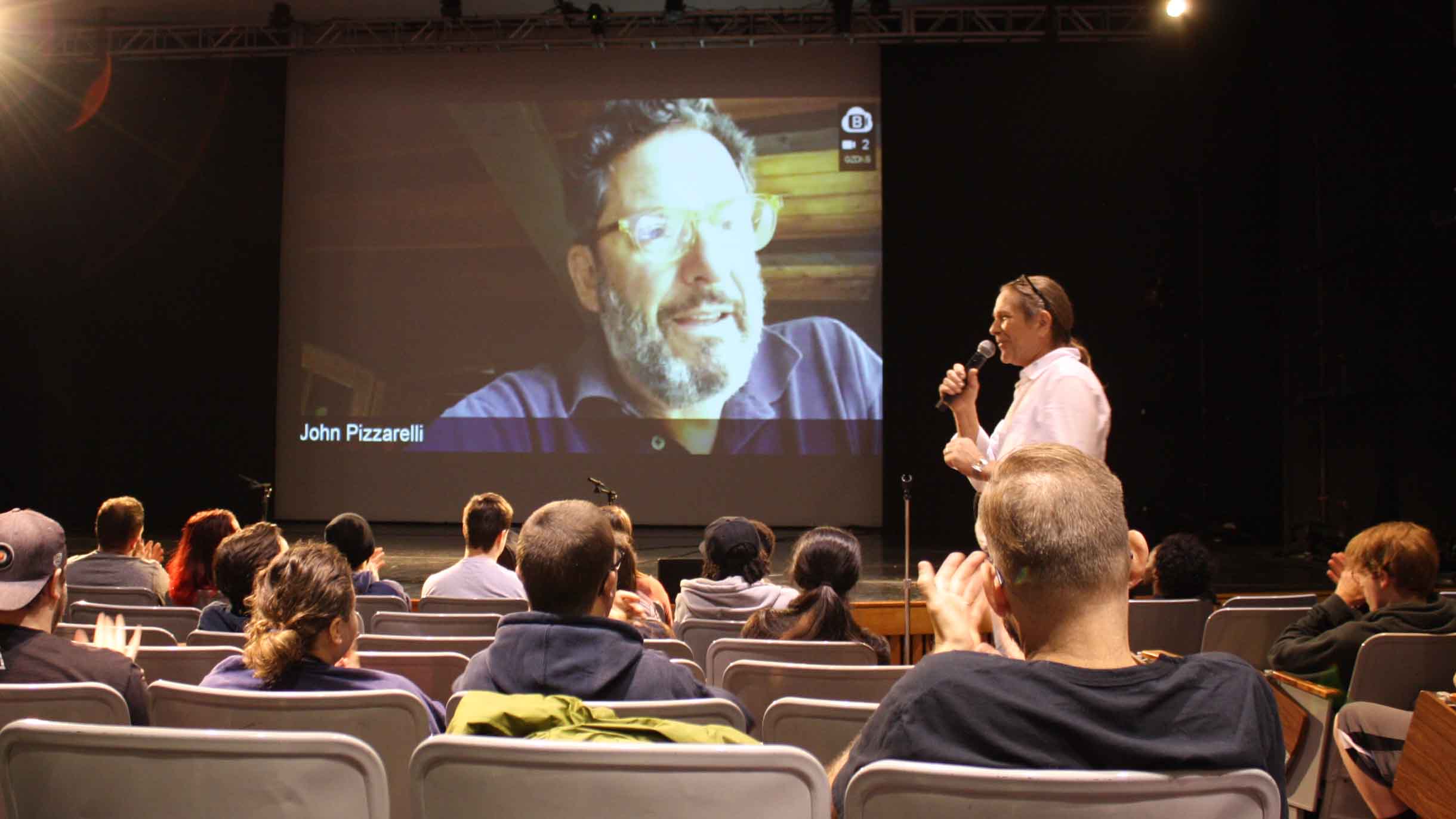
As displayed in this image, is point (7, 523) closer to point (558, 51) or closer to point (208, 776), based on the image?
point (208, 776)

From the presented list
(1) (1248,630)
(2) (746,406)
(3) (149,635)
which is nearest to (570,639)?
(3) (149,635)

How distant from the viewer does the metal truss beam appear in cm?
973

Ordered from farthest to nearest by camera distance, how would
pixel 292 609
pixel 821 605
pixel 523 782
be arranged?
pixel 821 605 < pixel 292 609 < pixel 523 782

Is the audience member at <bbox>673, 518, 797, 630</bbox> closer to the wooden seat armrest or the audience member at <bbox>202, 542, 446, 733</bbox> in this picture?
the wooden seat armrest

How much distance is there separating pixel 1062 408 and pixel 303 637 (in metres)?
1.54

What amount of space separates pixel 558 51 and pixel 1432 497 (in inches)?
314

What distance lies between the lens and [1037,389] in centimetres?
243

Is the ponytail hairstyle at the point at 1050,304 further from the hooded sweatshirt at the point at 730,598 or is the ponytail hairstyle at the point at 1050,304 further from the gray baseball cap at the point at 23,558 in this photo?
the gray baseball cap at the point at 23,558

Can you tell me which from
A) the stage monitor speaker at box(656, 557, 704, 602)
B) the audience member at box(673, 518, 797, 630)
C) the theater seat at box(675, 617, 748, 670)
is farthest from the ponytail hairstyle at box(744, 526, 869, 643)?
the stage monitor speaker at box(656, 557, 704, 602)

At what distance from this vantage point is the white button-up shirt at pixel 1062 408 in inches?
93.0

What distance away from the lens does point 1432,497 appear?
7734 millimetres

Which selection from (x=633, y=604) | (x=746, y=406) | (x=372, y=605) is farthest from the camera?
(x=746, y=406)

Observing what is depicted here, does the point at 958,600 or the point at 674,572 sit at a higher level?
the point at 958,600

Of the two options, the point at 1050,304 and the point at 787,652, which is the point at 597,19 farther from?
the point at 787,652
